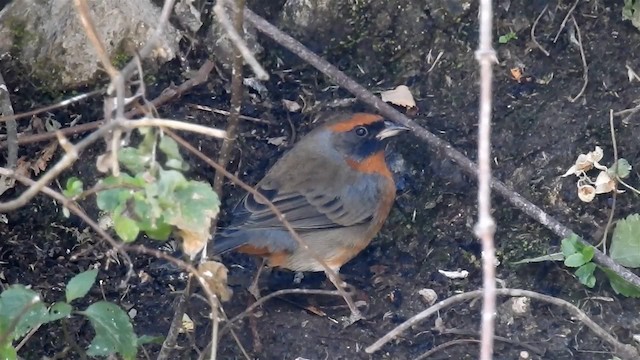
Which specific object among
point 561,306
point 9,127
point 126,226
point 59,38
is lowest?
point 561,306

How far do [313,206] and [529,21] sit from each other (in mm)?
1570

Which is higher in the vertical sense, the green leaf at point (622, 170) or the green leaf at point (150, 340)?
the green leaf at point (622, 170)

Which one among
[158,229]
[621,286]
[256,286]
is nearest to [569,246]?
[621,286]

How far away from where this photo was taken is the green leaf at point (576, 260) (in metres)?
4.29

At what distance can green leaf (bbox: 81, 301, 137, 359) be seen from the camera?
3480 mm

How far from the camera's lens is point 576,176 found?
4.82 metres

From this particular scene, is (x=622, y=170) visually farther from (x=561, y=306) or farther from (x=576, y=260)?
(x=561, y=306)

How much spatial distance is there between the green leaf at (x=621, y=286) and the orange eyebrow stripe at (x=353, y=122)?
155 cm

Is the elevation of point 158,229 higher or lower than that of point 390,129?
higher

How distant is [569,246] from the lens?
434 cm

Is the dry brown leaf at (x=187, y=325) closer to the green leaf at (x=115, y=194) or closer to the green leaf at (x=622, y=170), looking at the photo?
the green leaf at (x=115, y=194)

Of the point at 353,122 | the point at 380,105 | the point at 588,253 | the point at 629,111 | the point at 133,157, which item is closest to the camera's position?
the point at 133,157

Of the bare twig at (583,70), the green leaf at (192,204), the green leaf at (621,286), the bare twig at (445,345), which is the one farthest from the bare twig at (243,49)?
the bare twig at (583,70)

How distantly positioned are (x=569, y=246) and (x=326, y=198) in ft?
4.68
